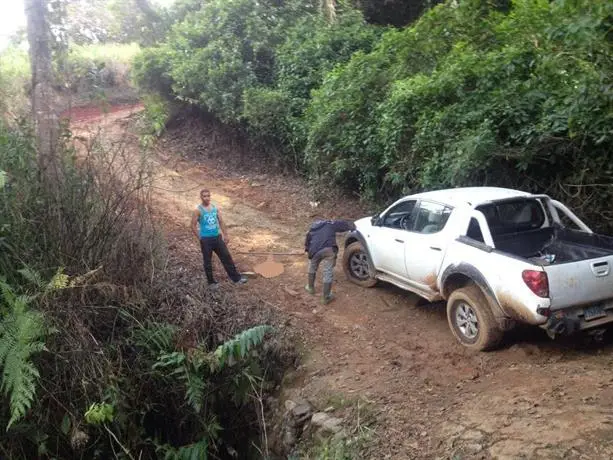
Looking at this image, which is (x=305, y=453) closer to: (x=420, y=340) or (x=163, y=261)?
(x=420, y=340)

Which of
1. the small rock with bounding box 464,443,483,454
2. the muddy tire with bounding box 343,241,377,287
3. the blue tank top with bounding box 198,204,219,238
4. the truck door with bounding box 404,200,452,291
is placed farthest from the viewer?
the muddy tire with bounding box 343,241,377,287

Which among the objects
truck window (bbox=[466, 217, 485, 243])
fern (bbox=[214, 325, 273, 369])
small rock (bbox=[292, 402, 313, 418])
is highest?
truck window (bbox=[466, 217, 485, 243])

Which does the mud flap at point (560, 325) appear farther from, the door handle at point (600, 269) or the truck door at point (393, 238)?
the truck door at point (393, 238)

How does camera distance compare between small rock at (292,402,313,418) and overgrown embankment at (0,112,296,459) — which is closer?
overgrown embankment at (0,112,296,459)

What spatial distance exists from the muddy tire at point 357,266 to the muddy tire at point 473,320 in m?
2.10

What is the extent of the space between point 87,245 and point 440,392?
14.0 feet

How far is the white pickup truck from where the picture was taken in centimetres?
590

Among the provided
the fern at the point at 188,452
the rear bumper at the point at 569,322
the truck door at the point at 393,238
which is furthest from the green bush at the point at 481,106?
the fern at the point at 188,452

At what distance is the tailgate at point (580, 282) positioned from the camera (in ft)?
19.1

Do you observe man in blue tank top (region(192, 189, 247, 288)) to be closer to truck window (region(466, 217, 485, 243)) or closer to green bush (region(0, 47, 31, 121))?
green bush (region(0, 47, 31, 121))

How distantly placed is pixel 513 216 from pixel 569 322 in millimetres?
1578

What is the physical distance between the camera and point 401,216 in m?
8.15

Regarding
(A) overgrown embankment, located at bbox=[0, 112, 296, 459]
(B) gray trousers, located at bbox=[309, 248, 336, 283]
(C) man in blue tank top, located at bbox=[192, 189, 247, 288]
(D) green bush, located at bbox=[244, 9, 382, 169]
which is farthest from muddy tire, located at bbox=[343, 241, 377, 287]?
(D) green bush, located at bbox=[244, 9, 382, 169]

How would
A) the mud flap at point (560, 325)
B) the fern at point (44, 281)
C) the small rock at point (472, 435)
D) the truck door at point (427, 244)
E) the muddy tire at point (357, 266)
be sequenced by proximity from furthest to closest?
the muddy tire at point (357, 266) → the truck door at point (427, 244) → the fern at point (44, 281) → the mud flap at point (560, 325) → the small rock at point (472, 435)
